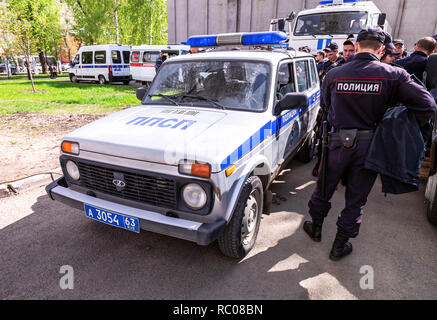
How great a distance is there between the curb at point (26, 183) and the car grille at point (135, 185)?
2104 mm

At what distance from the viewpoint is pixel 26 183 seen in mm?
4297

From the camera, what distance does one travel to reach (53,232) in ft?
10.8

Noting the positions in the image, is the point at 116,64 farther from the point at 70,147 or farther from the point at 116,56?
the point at 70,147

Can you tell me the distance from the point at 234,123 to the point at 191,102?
0.76 meters

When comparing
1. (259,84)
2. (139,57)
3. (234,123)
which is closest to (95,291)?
(234,123)

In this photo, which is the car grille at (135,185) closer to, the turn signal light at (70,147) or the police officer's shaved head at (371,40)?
the turn signal light at (70,147)

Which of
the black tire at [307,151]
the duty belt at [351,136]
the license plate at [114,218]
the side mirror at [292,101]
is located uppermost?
the side mirror at [292,101]

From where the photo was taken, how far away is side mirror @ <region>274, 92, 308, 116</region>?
3.01 m

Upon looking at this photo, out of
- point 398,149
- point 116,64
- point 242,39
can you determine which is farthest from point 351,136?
point 116,64

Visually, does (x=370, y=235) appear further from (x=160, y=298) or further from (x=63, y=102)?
(x=63, y=102)

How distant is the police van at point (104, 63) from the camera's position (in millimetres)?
18766

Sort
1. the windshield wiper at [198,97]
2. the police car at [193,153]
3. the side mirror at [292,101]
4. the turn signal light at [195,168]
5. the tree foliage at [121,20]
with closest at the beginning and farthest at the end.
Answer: the turn signal light at [195,168] < the police car at [193,153] < the side mirror at [292,101] < the windshield wiper at [198,97] < the tree foliage at [121,20]

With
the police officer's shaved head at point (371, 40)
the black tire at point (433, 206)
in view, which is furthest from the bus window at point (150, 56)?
the black tire at point (433, 206)

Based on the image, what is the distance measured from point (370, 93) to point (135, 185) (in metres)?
2.24
